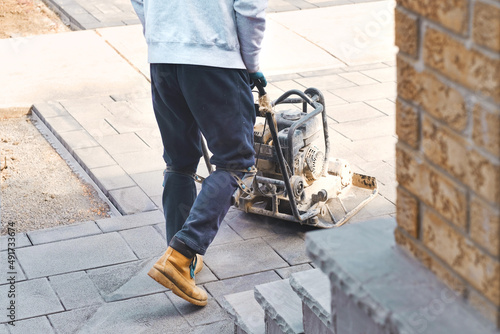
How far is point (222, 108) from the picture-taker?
352 cm

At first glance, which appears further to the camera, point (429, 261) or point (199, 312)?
point (199, 312)

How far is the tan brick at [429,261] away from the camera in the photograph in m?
1.65

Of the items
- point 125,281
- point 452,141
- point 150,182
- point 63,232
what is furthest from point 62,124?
point 452,141

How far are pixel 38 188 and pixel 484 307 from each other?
4147 mm

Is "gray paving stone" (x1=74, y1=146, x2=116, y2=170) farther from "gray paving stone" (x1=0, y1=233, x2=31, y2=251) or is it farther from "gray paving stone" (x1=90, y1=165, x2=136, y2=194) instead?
"gray paving stone" (x1=0, y1=233, x2=31, y2=251)

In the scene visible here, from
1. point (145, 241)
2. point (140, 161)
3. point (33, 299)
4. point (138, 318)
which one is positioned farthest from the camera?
point (140, 161)

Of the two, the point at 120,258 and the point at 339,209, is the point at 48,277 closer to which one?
the point at 120,258

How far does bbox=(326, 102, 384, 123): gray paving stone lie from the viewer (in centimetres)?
615

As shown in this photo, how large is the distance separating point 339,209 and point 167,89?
150 centimetres

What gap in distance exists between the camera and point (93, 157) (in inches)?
218

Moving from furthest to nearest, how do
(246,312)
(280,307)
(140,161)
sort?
(140,161), (246,312), (280,307)

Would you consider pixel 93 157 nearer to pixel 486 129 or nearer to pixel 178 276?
pixel 178 276

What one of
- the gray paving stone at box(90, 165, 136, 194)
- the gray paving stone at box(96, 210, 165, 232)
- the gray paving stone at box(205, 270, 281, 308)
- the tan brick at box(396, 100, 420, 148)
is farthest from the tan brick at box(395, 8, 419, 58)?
the gray paving stone at box(90, 165, 136, 194)

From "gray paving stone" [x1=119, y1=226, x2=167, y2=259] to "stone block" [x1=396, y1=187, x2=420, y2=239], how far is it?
100 inches
